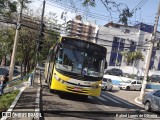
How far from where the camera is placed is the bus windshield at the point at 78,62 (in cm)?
1652

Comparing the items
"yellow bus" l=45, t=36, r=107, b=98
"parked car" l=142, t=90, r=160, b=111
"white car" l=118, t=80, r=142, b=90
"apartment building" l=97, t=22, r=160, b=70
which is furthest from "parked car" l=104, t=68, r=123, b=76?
"yellow bus" l=45, t=36, r=107, b=98

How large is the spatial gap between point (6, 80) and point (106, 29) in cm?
6157

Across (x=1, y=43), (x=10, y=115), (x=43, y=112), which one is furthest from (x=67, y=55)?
(x=1, y=43)

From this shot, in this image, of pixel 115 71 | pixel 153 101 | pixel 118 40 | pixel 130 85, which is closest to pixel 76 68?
pixel 153 101

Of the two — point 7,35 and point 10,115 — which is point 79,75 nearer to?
point 10,115

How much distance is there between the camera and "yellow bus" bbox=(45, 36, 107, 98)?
54.1ft

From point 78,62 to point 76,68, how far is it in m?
0.35

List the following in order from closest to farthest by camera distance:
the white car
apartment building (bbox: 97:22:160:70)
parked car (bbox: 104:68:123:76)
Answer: the white car
parked car (bbox: 104:68:123:76)
apartment building (bbox: 97:22:160:70)

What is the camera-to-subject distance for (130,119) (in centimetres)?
1323

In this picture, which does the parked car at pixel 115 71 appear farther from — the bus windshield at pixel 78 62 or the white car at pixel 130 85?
the bus windshield at pixel 78 62

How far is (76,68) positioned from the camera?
16.6 metres

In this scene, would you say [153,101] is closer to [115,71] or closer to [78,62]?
[78,62]

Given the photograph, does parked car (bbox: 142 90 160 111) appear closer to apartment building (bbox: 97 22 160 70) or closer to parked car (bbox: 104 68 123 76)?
parked car (bbox: 104 68 123 76)

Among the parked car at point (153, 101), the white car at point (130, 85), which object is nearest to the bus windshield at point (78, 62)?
the parked car at point (153, 101)
